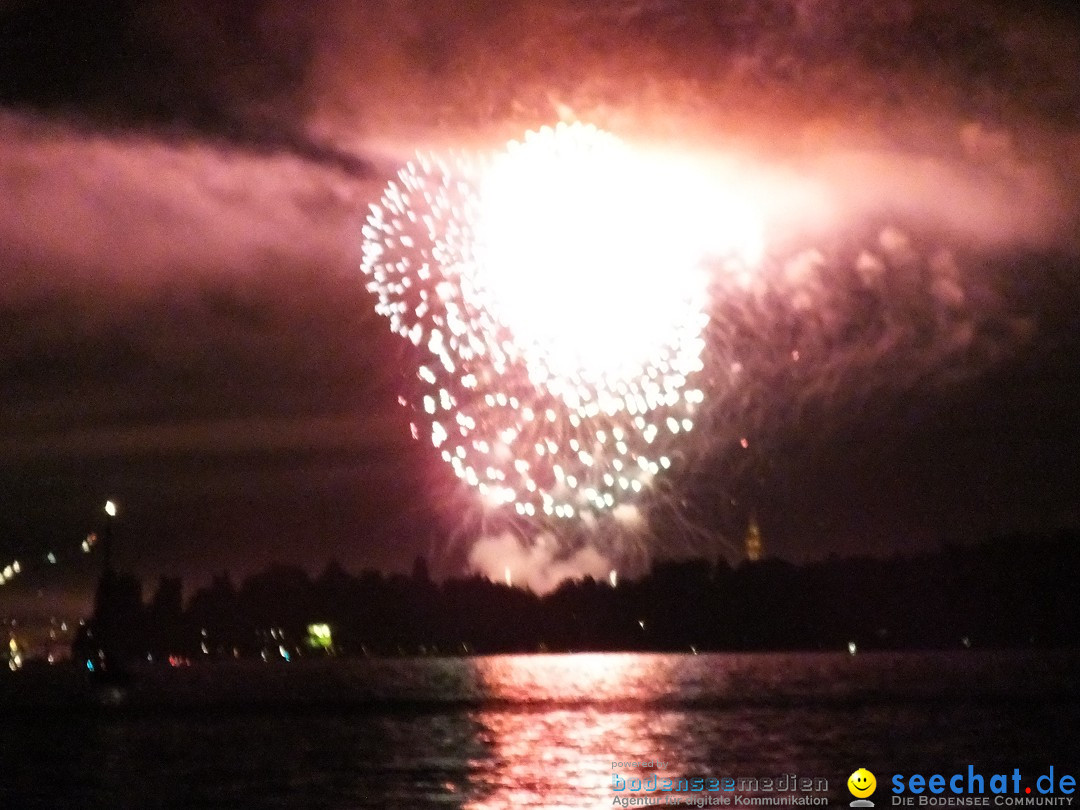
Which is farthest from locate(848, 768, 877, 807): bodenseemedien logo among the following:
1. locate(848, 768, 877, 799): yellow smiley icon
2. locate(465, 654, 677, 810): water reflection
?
locate(465, 654, 677, 810): water reflection

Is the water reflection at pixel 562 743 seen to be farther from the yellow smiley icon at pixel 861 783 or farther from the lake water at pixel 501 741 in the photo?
the yellow smiley icon at pixel 861 783

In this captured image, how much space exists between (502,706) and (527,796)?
47.7 meters

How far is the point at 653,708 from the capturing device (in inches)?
2943

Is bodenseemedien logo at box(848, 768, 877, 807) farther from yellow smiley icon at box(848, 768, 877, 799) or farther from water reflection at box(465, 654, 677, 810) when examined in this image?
water reflection at box(465, 654, 677, 810)

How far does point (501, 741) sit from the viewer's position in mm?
52406

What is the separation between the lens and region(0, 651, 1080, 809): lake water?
36.8 m

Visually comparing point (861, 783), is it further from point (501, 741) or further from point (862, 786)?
point (501, 741)

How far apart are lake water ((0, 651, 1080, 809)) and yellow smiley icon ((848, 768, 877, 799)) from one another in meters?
0.41

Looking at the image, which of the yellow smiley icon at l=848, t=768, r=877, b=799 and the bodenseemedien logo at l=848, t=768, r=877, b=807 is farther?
the yellow smiley icon at l=848, t=768, r=877, b=799

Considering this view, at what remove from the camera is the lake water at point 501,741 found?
36750 millimetres

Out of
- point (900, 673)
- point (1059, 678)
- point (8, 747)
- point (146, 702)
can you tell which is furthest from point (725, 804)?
point (900, 673)

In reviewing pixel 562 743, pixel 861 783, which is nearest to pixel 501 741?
pixel 562 743

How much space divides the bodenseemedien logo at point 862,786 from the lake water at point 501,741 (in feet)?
1.14

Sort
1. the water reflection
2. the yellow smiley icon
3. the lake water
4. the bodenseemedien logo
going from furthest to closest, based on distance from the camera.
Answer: the lake water → the water reflection → the yellow smiley icon → the bodenseemedien logo
